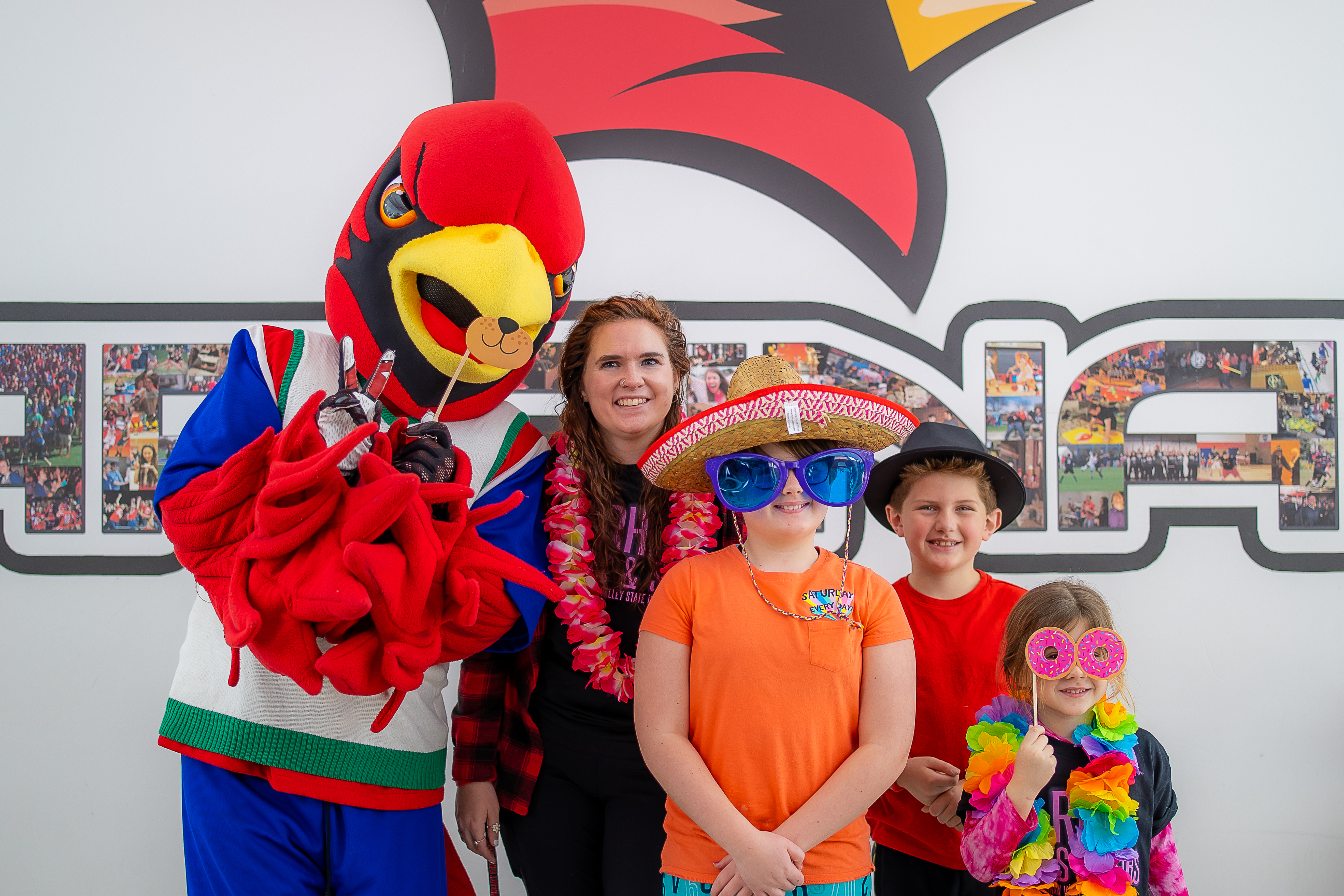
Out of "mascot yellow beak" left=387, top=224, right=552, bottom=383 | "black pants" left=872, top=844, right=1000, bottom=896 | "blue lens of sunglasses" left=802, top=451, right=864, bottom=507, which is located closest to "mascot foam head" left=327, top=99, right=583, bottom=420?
"mascot yellow beak" left=387, top=224, right=552, bottom=383

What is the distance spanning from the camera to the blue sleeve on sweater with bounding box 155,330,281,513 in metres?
1.28

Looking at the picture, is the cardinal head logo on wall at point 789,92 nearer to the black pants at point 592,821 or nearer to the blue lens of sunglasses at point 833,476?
the blue lens of sunglasses at point 833,476

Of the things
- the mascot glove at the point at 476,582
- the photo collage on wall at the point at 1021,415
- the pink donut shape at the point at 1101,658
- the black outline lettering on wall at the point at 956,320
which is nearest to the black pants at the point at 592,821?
the mascot glove at the point at 476,582

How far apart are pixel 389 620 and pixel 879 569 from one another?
1590 mm

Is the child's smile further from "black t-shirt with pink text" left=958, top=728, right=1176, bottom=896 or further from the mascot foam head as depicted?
the mascot foam head

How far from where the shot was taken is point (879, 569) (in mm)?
2318

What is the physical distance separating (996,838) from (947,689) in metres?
0.35

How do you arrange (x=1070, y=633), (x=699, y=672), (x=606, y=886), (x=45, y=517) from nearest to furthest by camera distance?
1. (x=699, y=672)
2. (x=1070, y=633)
3. (x=606, y=886)
4. (x=45, y=517)

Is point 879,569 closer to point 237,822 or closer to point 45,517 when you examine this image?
point 237,822

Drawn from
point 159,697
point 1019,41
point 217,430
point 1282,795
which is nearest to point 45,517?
point 159,697

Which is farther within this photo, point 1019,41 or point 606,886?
point 1019,41

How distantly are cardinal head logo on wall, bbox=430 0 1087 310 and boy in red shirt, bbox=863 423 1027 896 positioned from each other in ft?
2.71

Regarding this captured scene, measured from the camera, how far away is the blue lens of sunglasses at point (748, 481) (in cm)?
126

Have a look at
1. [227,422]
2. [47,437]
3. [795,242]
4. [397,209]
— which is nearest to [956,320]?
[795,242]
